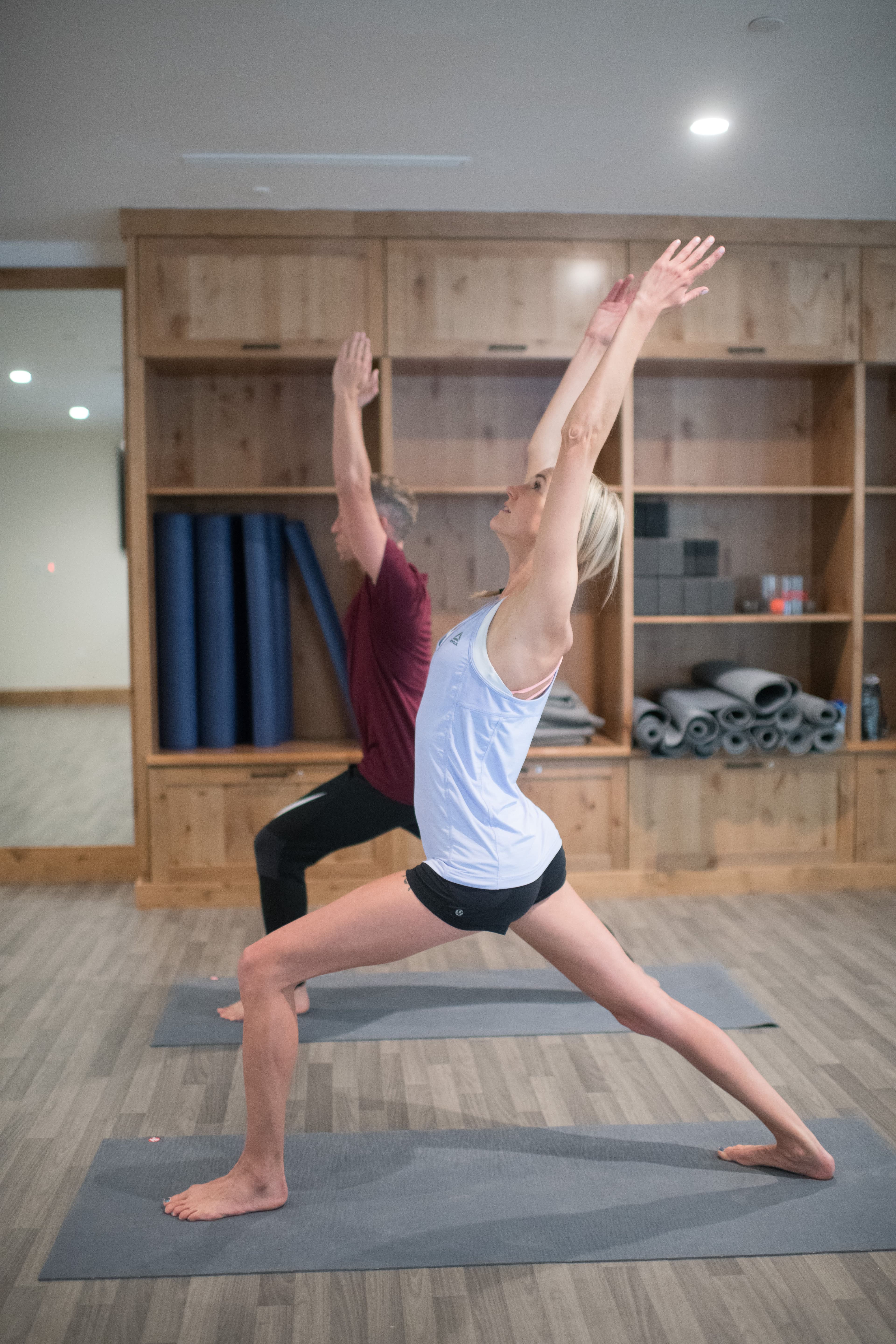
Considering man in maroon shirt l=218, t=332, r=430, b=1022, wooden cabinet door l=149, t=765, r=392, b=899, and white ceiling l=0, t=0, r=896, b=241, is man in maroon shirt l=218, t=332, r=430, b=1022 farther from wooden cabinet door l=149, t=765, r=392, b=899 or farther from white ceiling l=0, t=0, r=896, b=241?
wooden cabinet door l=149, t=765, r=392, b=899

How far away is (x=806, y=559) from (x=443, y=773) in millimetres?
3086

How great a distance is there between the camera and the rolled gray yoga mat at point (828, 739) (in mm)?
3898

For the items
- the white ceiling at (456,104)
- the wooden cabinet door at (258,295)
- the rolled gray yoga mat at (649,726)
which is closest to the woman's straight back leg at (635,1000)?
the rolled gray yoga mat at (649,726)

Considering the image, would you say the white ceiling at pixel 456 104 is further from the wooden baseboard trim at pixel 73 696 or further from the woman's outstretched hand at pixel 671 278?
the wooden baseboard trim at pixel 73 696

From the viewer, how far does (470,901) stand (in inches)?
69.3

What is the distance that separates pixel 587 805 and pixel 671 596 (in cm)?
86

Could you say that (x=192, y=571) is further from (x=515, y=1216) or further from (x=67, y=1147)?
(x=515, y=1216)

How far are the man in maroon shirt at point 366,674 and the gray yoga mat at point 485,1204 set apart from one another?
554mm

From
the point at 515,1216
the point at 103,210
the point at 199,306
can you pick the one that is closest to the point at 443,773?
the point at 515,1216

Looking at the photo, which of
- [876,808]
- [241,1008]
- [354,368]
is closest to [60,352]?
[354,368]

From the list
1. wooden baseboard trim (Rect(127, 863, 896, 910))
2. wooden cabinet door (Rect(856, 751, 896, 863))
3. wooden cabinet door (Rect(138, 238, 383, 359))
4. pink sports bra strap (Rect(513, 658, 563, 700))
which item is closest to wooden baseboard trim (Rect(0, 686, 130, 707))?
wooden baseboard trim (Rect(127, 863, 896, 910))

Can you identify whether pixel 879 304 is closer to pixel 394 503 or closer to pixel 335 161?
pixel 335 161

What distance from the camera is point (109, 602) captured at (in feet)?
13.8

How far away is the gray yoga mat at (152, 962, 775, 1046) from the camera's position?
9.06ft
